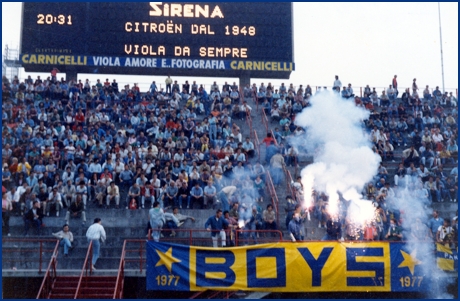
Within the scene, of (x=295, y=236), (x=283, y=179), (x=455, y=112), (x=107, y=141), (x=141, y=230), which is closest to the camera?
(x=295, y=236)

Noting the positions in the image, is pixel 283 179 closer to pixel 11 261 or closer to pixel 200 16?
pixel 11 261

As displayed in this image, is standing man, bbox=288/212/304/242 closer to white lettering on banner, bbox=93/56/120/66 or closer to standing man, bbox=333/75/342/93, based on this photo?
standing man, bbox=333/75/342/93

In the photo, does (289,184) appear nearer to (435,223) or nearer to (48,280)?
(435,223)

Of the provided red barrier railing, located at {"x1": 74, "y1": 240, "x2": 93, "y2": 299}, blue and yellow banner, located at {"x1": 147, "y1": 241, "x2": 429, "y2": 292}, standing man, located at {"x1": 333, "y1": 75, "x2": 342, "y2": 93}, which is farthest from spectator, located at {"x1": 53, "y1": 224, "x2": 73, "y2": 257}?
standing man, located at {"x1": 333, "y1": 75, "x2": 342, "y2": 93}

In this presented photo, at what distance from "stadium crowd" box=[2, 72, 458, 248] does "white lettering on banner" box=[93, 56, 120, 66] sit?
98 cm

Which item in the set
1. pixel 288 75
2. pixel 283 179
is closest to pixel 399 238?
pixel 283 179

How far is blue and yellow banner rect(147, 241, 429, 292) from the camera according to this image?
13703mm

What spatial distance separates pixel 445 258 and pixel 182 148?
9.25 metres

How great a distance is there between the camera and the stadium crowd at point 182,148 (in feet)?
56.4

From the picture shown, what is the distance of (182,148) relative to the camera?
68.2 ft

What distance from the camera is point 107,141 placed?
21016 millimetres

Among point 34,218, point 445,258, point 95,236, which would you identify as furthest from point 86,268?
point 445,258

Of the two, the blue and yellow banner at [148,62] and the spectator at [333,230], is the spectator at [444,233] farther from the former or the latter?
the blue and yellow banner at [148,62]

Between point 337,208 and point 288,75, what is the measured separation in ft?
41.1
